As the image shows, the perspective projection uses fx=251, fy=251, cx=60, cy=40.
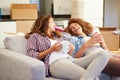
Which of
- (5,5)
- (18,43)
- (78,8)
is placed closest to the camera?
(18,43)

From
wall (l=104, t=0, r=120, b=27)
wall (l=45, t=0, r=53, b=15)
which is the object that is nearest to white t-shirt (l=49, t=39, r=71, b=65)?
wall (l=45, t=0, r=53, b=15)

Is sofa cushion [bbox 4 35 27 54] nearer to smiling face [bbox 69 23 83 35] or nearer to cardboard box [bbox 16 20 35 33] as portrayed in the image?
smiling face [bbox 69 23 83 35]

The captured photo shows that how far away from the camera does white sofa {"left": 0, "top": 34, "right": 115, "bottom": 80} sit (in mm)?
2177

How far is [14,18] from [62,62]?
2.57 metres

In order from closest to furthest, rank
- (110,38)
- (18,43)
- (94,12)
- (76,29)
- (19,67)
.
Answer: (19,67), (18,43), (76,29), (110,38), (94,12)

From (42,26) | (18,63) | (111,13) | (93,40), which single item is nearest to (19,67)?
(18,63)

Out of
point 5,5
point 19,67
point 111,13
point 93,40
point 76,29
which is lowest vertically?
point 19,67

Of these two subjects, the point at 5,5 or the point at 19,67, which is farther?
the point at 5,5

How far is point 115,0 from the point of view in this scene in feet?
18.7

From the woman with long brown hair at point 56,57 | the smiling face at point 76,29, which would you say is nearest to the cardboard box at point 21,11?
the smiling face at point 76,29

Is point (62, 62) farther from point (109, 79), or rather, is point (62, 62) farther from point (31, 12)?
point (31, 12)

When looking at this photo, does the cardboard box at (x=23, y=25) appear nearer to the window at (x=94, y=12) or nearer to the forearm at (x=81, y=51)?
the window at (x=94, y=12)

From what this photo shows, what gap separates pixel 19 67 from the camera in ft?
7.73

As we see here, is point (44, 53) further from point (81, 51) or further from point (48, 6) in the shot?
point (48, 6)
